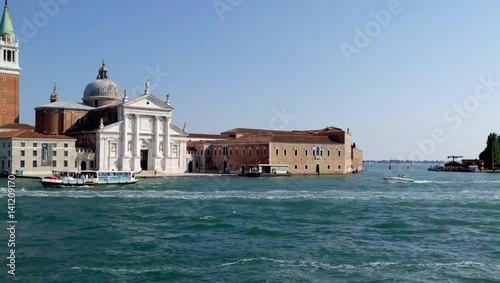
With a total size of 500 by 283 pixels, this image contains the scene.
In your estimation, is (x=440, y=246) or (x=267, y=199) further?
(x=267, y=199)

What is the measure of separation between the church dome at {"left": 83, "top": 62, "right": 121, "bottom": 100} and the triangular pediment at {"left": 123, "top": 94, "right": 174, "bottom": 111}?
7.18 metres

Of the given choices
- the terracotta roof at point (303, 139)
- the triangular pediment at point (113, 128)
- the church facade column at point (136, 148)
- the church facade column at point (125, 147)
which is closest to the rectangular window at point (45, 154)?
the triangular pediment at point (113, 128)

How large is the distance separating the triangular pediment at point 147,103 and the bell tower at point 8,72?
1123 centimetres

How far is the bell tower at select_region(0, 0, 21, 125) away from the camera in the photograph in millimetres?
46406

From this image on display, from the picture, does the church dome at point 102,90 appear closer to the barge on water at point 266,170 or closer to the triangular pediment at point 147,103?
the triangular pediment at point 147,103

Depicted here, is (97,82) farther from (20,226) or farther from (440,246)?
(440,246)

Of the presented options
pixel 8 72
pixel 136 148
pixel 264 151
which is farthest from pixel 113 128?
pixel 264 151

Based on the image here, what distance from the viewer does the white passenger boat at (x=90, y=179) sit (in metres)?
27.9

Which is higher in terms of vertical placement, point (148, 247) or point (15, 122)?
point (15, 122)

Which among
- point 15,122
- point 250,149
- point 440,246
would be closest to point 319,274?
point 440,246

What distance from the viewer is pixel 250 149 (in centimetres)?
4712

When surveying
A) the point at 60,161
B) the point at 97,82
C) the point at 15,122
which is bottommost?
the point at 60,161

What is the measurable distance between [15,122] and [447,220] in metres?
40.6

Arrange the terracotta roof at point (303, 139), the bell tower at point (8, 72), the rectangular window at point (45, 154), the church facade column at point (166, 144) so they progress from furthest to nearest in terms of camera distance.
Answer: the terracotta roof at point (303, 139)
the bell tower at point (8, 72)
the church facade column at point (166, 144)
the rectangular window at point (45, 154)
